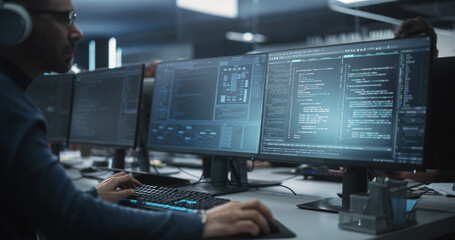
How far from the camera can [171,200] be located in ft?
3.87

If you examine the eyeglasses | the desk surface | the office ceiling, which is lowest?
the desk surface

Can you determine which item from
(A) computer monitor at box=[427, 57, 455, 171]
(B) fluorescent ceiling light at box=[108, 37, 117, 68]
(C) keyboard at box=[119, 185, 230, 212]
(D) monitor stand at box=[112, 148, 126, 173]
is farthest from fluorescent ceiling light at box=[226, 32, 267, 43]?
(C) keyboard at box=[119, 185, 230, 212]

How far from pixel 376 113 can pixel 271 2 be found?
237 inches

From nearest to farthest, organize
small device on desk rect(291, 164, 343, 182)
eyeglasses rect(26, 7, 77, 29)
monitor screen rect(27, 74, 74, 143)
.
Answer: eyeglasses rect(26, 7, 77, 29), small device on desk rect(291, 164, 343, 182), monitor screen rect(27, 74, 74, 143)

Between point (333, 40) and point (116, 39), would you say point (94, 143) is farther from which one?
point (116, 39)

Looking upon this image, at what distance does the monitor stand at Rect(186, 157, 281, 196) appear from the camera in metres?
1.58

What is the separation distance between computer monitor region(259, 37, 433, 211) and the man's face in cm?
68

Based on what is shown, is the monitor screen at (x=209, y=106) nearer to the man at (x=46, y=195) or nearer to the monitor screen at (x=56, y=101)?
the man at (x=46, y=195)

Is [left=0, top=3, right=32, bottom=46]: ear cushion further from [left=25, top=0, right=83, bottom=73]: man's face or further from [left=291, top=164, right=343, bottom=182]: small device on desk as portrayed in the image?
[left=291, top=164, right=343, bottom=182]: small device on desk

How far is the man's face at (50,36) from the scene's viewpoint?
0.88m

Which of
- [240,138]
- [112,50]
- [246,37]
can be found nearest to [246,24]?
[246,37]

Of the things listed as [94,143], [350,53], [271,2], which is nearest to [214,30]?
[271,2]

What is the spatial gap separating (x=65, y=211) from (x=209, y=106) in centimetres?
91

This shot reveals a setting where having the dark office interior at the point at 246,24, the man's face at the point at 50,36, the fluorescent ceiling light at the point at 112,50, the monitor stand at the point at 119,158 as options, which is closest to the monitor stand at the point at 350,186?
the man's face at the point at 50,36
